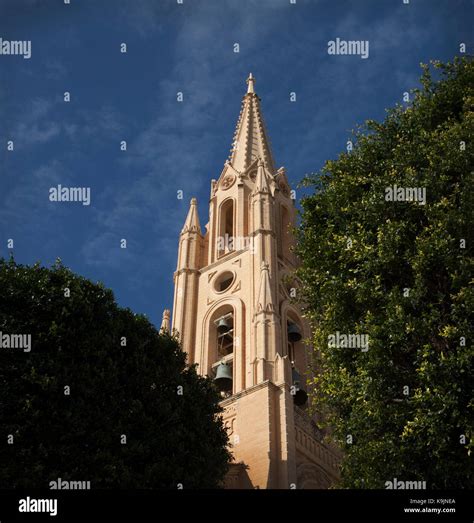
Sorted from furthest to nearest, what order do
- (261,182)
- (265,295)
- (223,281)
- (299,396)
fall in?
(261,182), (223,281), (265,295), (299,396)

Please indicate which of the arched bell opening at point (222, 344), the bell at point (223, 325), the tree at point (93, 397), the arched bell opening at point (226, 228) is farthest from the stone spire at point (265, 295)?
the tree at point (93, 397)

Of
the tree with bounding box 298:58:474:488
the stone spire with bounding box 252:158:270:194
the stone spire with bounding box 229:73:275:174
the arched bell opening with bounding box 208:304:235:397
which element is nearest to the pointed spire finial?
the stone spire with bounding box 229:73:275:174

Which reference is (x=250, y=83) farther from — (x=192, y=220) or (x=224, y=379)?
(x=224, y=379)

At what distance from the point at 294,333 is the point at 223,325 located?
148 inches

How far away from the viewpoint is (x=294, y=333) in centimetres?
3994

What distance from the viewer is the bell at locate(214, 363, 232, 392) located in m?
36.7

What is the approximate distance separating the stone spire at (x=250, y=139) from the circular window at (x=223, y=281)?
9629mm

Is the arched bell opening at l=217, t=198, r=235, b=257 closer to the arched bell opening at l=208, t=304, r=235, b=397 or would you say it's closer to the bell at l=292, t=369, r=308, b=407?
the arched bell opening at l=208, t=304, r=235, b=397

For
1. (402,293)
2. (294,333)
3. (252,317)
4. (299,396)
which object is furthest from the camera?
(294,333)

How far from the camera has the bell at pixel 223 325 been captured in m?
40.2

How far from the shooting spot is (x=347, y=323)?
1842 cm

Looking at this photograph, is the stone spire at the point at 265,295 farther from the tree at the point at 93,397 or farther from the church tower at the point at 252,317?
the tree at the point at 93,397

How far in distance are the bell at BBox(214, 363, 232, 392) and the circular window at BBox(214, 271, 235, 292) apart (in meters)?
6.85

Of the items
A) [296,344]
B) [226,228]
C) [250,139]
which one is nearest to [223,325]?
[296,344]
